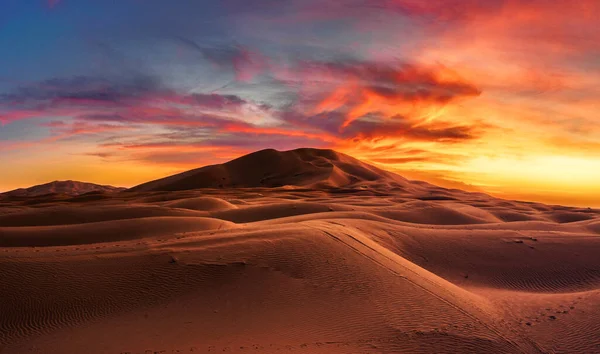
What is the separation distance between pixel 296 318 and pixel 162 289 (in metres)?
2.02

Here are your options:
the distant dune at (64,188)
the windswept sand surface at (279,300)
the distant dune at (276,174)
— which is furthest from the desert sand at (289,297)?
the distant dune at (64,188)

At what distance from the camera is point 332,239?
26.9ft

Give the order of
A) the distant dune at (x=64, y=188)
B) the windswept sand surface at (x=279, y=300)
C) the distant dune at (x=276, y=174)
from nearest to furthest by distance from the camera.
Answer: the windswept sand surface at (x=279, y=300)
the distant dune at (x=276, y=174)
the distant dune at (x=64, y=188)

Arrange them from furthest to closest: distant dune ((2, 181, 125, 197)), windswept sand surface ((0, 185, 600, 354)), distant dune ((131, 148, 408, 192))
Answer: distant dune ((2, 181, 125, 197)) < distant dune ((131, 148, 408, 192)) < windswept sand surface ((0, 185, 600, 354))

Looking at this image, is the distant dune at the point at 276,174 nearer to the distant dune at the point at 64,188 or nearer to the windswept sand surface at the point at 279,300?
the windswept sand surface at the point at 279,300

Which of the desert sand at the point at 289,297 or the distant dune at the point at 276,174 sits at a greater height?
the distant dune at the point at 276,174


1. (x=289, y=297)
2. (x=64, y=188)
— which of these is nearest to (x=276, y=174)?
(x=289, y=297)

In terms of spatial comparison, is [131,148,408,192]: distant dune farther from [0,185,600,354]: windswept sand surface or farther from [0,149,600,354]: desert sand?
[0,185,600,354]: windswept sand surface

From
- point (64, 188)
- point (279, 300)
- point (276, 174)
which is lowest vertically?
point (279, 300)

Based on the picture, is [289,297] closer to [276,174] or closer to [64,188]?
[276,174]

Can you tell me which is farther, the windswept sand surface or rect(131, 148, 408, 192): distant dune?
rect(131, 148, 408, 192): distant dune

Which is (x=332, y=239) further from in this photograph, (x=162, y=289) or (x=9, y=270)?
(x=9, y=270)

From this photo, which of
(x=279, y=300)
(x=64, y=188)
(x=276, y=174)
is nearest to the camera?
(x=279, y=300)

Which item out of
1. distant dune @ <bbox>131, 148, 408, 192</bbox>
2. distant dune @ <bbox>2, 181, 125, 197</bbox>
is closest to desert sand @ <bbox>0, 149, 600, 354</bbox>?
distant dune @ <bbox>131, 148, 408, 192</bbox>
